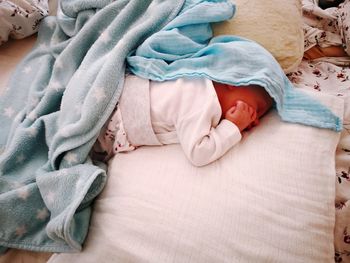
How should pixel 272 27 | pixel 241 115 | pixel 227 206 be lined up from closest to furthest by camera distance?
pixel 227 206
pixel 241 115
pixel 272 27

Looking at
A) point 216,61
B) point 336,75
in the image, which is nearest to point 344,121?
point 336,75

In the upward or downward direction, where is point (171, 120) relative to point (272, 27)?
downward

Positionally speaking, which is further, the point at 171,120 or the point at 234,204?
the point at 171,120

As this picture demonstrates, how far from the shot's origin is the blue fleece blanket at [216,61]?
27.6 inches

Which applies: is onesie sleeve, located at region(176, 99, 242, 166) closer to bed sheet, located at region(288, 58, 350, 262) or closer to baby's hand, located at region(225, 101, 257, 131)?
baby's hand, located at region(225, 101, 257, 131)

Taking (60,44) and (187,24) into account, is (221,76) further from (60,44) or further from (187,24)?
(60,44)

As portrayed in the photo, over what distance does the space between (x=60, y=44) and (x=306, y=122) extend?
0.74 metres

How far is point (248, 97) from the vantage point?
72 cm

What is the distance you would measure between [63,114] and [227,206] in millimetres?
444

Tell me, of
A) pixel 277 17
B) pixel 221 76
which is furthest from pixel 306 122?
pixel 277 17

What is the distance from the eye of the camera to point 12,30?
0.96 meters

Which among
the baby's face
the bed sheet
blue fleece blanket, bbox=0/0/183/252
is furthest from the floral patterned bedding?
blue fleece blanket, bbox=0/0/183/252

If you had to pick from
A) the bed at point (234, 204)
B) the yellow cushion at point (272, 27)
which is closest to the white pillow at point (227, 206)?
the bed at point (234, 204)

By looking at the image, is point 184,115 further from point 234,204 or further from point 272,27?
point 272,27
